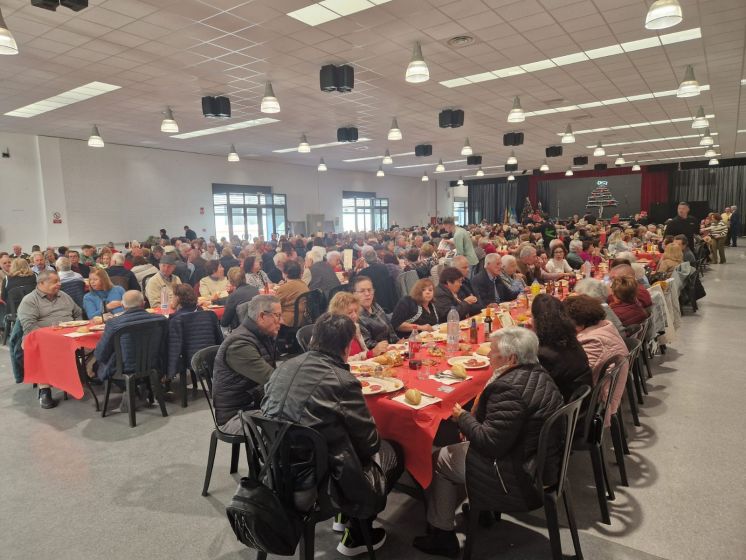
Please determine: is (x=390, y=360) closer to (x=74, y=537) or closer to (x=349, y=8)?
(x=74, y=537)

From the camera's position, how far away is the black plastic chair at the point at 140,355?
399 cm

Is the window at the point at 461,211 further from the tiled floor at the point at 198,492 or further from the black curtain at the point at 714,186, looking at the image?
the tiled floor at the point at 198,492

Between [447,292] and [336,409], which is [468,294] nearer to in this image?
[447,292]

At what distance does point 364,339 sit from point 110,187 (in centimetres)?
1187

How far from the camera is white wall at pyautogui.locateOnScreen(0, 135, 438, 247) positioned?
441 inches

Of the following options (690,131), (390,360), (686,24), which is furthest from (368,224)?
(390,360)

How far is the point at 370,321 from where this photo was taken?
12.6 feet

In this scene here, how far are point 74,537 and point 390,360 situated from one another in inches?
80.8

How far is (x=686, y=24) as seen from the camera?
526cm

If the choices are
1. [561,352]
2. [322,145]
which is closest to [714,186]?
[322,145]

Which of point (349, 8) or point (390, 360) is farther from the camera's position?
point (349, 8)

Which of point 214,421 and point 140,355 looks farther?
point 140,355

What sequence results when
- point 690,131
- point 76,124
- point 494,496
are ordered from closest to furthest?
point 494,496, point 76,124, point 690,131

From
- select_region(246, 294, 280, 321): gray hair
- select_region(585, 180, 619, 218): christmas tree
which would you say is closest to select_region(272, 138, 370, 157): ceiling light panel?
select_region(246, 294, 280, 321): gray hair
